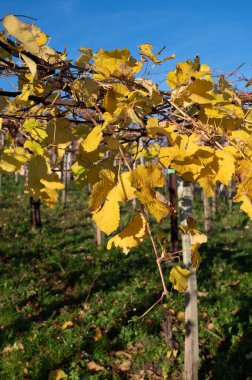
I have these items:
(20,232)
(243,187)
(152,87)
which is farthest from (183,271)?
(20,232)

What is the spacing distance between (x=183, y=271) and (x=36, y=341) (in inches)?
154

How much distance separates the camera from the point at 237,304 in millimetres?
5223

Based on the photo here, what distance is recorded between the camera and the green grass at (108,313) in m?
3.92

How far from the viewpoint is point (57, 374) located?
145 inches

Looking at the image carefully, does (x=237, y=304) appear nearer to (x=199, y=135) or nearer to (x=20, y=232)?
(x=199, y=135)

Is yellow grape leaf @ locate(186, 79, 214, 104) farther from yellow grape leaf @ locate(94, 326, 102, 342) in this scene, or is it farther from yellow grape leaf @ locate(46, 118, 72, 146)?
yellow grape leaf @ locate(94, 326, 102, 342)

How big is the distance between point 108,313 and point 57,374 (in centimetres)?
148

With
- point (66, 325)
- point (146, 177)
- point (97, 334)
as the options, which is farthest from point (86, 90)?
point (66, 325)

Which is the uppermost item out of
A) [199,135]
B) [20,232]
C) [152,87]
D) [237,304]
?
[152,87]

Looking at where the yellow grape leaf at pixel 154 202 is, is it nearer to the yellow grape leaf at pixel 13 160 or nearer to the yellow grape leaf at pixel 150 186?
the yellow grape leaf at pixel 150 186

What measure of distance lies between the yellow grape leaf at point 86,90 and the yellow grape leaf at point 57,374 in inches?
133

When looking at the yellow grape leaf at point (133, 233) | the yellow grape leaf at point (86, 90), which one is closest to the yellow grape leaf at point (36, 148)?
the yellow grape leaf at point (86, 90)

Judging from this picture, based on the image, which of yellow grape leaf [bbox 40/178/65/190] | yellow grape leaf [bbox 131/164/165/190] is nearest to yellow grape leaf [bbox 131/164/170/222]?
yellow grape leaf [bbox 131/164/165/190]

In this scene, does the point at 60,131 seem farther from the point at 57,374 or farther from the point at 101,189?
the point at 57,374
